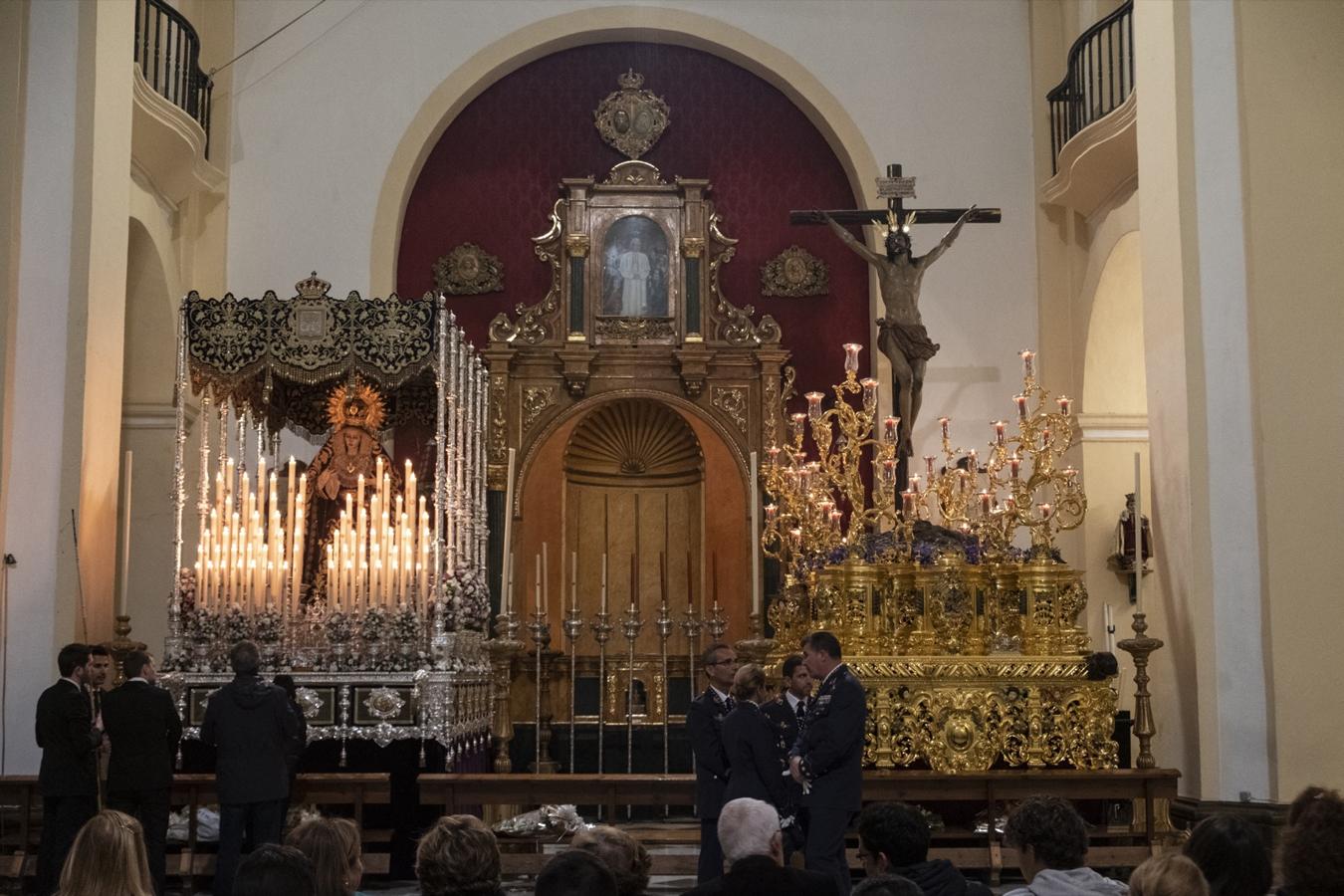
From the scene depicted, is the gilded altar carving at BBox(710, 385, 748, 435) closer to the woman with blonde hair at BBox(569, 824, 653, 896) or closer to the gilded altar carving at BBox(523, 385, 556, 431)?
the gilded altar carving at BBox(523, 385, 556, 431)

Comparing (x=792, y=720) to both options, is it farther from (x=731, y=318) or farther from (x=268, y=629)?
(x=731, y=318)

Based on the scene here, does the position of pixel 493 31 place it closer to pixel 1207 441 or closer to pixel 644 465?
pixel 644 465

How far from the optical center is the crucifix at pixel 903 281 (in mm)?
13844

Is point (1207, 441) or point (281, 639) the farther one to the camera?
point (281, 639)

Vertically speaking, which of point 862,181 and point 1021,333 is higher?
point 862,181

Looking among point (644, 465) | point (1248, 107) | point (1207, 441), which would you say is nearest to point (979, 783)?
point (1207, 441)

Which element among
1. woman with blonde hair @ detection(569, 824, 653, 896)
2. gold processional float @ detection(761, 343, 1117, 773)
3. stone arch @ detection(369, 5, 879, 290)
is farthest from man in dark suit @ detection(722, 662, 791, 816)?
stone arch @ detection(369, 5, 879, 290)

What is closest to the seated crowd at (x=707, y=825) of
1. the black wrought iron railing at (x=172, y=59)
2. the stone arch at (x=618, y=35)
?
the black wrought iron railing at (x=172, y=59)

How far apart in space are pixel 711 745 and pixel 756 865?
10.6ft

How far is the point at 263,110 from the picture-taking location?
641 inches

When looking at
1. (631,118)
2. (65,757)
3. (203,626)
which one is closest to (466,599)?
(203,626)

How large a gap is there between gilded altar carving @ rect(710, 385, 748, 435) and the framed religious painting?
688mm

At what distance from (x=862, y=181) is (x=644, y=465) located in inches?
138

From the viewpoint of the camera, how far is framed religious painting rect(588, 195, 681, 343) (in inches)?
626
